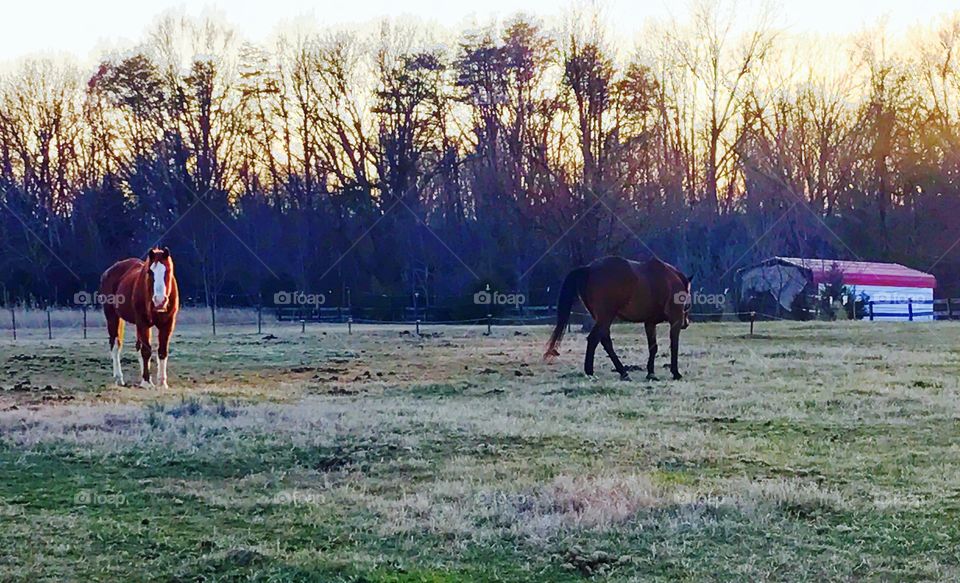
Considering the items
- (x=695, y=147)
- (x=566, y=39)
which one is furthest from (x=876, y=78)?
(x=566, y=39)

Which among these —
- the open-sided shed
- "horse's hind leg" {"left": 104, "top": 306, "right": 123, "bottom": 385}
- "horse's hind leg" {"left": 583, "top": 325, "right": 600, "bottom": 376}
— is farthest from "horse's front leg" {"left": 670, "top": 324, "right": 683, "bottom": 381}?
the open-sided shed

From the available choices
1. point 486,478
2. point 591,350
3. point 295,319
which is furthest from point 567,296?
point 295,319

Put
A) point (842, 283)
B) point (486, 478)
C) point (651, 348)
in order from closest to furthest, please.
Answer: point (486, 478)
point (651, 348)
point (842, 283)

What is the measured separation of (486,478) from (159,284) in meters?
7.24

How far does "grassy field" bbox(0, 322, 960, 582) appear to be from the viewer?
15.1ft

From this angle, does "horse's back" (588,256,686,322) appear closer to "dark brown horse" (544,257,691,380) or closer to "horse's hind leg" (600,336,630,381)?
"dark brown horse" (544,257,691,380)

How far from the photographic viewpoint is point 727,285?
3566cm

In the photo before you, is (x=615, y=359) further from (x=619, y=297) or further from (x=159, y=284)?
(x=159, y=284)

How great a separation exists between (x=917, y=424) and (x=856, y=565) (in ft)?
15.7

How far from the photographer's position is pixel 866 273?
1407 inches

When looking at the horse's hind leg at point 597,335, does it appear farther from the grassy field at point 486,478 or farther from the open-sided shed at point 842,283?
the open-sided shed at point 842,283

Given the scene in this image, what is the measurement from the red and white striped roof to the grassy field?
22.2 m

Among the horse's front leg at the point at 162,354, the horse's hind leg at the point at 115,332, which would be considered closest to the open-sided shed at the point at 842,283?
the horse's hind leg at the point at 115,332

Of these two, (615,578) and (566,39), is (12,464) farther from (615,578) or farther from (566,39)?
(566,39)
